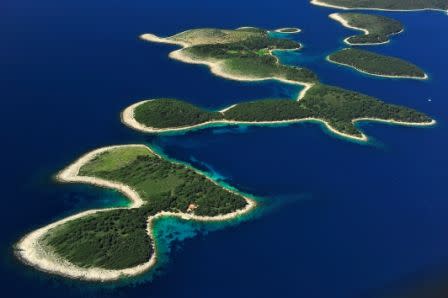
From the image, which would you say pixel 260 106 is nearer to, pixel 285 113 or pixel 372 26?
pixel 285 113

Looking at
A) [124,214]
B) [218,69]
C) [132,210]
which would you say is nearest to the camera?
[124,214]

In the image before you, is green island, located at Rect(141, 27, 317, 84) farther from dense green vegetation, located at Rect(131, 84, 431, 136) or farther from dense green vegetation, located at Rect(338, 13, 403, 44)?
dense green vegetation, located at Rect(338, 13, 403, 44)

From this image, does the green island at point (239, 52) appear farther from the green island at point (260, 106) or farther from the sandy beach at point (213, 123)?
the sandy beach at point (213, 123)

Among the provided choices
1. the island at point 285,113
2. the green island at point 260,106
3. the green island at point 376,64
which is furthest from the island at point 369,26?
the island at point 285,113

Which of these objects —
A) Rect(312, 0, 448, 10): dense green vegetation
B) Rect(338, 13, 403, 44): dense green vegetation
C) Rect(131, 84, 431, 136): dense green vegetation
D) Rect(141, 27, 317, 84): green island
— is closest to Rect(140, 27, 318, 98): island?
Rect(141, 27, 317, 84): green island

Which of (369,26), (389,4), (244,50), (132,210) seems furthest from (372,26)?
(132,210)

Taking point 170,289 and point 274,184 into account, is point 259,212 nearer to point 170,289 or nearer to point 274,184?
point 274,184
